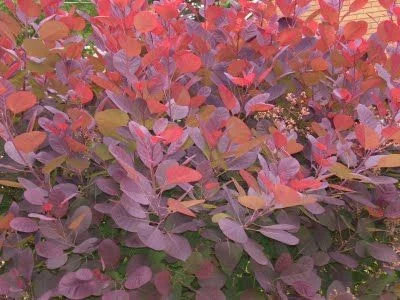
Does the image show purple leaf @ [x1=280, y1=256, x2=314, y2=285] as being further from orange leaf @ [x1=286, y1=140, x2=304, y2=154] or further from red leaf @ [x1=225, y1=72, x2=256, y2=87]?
red leaf @ [x1=225, y1=72, x2=256, y2=87]

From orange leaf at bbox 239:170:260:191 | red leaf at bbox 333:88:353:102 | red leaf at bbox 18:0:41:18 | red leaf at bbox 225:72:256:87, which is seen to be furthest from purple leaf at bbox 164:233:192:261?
red leaf at bbox 18:0:41:18

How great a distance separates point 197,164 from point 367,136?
442 mm

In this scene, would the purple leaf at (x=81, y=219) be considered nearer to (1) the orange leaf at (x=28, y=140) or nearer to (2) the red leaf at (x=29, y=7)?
(1) the orange leaf at (x=28, y=140)

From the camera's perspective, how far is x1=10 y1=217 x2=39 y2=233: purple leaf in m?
1.59

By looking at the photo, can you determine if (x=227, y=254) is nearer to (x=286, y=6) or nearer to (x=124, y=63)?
(x=124, y=63)

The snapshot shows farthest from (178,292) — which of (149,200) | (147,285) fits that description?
(149,200)

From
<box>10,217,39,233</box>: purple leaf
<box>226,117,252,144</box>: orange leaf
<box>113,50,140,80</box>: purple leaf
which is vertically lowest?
<box>10,217,39,233</box>: purple leaf

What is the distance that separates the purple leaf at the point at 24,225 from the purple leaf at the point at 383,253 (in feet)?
3.00

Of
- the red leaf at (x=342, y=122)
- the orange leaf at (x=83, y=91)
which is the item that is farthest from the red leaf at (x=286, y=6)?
the orange leaf at (x=83, y=91)

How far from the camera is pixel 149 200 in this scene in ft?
4.86

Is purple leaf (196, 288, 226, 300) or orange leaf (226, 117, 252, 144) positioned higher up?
orange leaf (226, 117, 252, 144)

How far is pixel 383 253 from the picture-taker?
1.77 meters

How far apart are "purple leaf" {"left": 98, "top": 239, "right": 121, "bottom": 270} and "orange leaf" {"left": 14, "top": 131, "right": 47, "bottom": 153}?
11.9 inches

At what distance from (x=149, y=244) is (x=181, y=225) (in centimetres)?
15
